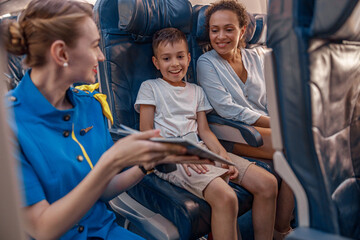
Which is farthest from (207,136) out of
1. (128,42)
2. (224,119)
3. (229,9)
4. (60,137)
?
(60,137)

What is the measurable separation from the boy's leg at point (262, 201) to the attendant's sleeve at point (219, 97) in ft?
1.58

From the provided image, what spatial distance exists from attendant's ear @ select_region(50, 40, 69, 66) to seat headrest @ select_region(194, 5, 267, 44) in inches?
52.8

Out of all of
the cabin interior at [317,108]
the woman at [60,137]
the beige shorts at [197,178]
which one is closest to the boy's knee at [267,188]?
the beige shorts at [197,178]

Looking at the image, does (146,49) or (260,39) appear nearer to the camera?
(146,49)

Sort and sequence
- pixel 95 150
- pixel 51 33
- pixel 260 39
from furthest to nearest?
pixel 260 39 → pixel 95 150 → pixel 51 33

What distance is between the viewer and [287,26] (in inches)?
31.0

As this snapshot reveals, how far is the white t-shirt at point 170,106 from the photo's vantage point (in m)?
1.85

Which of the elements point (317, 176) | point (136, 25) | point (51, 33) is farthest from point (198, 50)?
point (317, 176)

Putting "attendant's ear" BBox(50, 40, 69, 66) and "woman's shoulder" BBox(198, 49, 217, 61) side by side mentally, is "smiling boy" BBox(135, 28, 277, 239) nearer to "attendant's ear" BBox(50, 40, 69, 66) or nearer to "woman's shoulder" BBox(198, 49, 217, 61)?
"woman's shoulder" BBox(198, 49, 217, 61)

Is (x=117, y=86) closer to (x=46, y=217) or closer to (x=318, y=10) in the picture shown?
(x=46, y=217)

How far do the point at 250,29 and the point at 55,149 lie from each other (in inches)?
79.6

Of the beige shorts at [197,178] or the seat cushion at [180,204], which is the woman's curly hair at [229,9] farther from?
the seat cushion at [180,204]

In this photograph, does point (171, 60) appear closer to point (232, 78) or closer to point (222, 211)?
point (232, 78)

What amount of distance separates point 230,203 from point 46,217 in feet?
2.80
